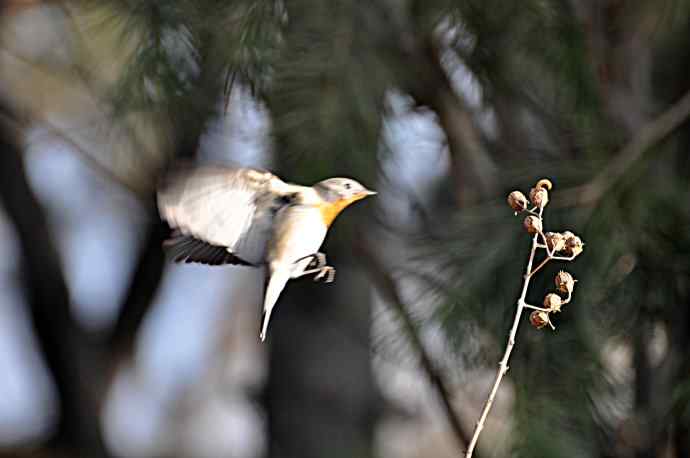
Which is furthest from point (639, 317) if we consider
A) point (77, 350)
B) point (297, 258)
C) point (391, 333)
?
point (77, 350)

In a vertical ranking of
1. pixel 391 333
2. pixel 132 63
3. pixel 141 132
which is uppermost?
pixel 132 63

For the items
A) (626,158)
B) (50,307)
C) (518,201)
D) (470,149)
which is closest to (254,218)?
(518,201)

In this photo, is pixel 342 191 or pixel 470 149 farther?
pixel 470 149

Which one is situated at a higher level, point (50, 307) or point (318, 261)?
point (318, 261)

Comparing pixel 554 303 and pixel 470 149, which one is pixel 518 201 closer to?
pixel 554 303

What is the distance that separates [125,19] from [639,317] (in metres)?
0.62

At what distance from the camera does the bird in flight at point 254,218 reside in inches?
29.5

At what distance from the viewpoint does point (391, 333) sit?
1561 mm

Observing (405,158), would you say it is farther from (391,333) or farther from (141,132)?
(141,132)

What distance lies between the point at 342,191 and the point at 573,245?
0.14 m

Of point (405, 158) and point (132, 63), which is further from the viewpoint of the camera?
point (405, 158)

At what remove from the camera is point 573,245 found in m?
0.70

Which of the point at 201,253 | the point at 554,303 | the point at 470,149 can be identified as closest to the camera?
the point at 554,303

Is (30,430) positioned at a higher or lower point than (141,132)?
lower
